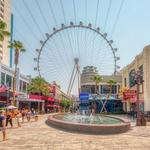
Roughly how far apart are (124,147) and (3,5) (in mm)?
154329

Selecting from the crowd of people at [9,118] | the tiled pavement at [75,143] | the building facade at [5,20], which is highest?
the building facade at [5,20]

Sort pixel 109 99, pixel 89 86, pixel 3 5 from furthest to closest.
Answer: pixel 3 5
pixel 89 86
pixel 109 99

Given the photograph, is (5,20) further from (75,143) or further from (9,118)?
(75,143)

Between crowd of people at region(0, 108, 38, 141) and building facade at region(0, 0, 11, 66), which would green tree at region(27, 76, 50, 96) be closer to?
building facade at region(0, 0, 11, 66)

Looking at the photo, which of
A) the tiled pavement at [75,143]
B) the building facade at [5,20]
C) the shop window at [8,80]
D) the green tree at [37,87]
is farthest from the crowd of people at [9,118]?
the building facade at [5,20]

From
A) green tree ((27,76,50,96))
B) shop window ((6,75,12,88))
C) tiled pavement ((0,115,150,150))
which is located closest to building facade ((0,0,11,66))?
green tree ((27,76,50,96))

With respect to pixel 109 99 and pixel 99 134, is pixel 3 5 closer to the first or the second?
pixel 109 99

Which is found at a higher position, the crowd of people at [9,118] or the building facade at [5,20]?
the building facade at [5,20]

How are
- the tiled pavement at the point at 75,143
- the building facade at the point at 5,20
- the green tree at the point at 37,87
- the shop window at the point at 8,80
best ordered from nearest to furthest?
the tiled pavement at the point at 75,143 < the shop window at the point at 8,80 < the green tree at the point at 37,87 < the building facade at the point at 5,20

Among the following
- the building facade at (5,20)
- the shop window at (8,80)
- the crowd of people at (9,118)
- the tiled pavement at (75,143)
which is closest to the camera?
the tiled pavement at (75,143)

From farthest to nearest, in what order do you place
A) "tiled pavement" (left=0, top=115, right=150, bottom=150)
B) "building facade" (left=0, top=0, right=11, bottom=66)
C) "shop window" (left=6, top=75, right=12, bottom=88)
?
1. "building facade" (left=0, top=0, right=11, bottom=66)
2. "shop window" (left=6, top=75, right=12, bottom=88)
3. "tiled pavement" (left=0, top=115, right=150, bottom=150)

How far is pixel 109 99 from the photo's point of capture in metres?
108

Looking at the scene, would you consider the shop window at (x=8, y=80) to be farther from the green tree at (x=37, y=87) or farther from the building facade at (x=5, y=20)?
the building facade at (x=5, y=20)

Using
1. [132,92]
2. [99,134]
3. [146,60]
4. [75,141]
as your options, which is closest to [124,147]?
→ [75,141]
